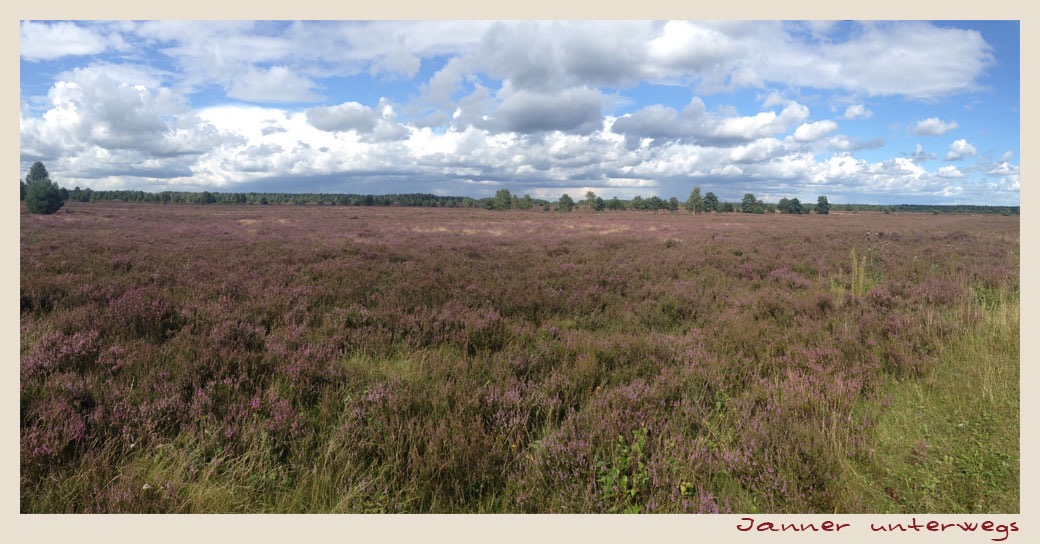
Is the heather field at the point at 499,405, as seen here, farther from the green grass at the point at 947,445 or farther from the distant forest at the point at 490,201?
the distant forest at the point at 490,201

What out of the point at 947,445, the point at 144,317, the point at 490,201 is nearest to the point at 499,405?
the point at 947,445

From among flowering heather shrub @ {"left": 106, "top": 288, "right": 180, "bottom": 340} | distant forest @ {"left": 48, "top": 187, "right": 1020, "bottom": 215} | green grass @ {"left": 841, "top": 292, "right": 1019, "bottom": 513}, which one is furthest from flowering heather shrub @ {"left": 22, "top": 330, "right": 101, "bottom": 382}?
distant forest @ {"left": 48, "top": 187, "right": 1020, "bottom": 215}

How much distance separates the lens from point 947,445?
2.97 meters

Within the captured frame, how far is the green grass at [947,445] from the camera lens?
261 centimetres

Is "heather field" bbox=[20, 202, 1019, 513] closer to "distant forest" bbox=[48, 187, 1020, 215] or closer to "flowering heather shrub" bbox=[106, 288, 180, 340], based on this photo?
"flowering heather shrub" bbox=[106, 288, 180, 340]

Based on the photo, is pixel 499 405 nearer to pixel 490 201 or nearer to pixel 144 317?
pixel 144 317

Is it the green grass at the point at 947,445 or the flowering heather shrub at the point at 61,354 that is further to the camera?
the flowering heather shrub at the point at 61,354

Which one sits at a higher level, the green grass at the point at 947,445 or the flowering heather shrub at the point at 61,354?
the flowering heather shrub at the point at 61,354

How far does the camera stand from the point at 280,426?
10.2 feet

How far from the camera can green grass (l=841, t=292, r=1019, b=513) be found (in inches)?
103

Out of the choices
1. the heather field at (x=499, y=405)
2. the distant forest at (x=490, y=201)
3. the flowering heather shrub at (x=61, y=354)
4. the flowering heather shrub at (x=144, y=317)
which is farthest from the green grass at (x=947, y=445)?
the distant forest at (x=490, y=201)

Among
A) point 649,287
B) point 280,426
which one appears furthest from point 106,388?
point 649,287

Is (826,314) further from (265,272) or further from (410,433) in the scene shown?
(265,272)

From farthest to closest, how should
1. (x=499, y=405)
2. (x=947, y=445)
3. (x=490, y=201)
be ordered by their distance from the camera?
(x=490, y=201)
(x=499, y=405)
(x=947, y=445)
